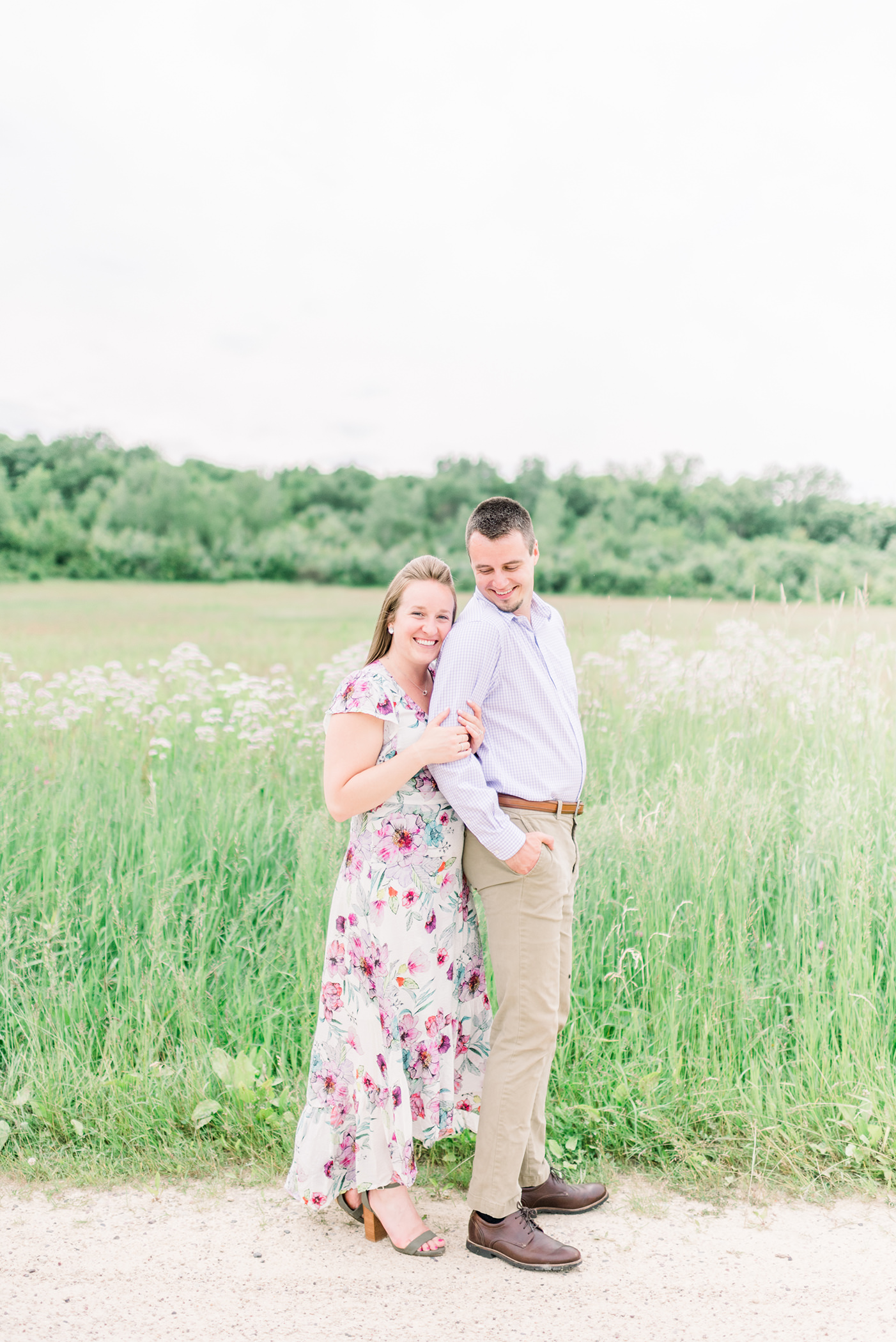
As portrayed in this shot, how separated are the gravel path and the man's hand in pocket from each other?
108 cm

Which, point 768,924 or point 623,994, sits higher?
point 768,924

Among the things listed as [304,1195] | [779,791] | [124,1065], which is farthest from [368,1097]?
[779,791]

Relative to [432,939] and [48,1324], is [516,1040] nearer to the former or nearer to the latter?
[432,939]

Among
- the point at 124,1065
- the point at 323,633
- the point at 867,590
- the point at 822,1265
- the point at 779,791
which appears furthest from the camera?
the point at 323,633

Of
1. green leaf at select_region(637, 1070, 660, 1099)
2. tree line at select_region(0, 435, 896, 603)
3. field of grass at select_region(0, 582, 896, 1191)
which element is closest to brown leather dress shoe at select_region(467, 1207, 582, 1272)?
field of grass at select_region(0, 582, 896, 1191)

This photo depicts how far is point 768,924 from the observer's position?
12.0 feet

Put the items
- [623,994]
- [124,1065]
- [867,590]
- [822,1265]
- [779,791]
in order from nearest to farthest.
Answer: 1. [822,1265]
2. [124,1065]
3. [623,994]
4. [779,791]
5. [867,590]

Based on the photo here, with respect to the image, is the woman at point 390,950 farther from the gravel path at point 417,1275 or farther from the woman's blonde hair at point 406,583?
the gravel path at point 417,1275

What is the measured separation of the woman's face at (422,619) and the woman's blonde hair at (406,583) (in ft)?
0.05

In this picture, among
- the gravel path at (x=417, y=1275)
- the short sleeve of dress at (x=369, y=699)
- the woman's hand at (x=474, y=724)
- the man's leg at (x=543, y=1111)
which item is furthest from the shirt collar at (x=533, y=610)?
the gravel path at (x=417, y=1275)

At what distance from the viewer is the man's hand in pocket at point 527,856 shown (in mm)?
2389

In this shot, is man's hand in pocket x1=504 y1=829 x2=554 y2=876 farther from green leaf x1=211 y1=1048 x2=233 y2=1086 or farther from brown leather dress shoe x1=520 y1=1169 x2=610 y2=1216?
green leaf x1=211 y1=1048 x2=233 y2=1086

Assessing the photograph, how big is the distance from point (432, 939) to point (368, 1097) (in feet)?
1.58

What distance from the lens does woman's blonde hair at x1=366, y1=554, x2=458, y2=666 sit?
100 inches
